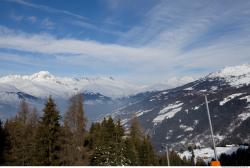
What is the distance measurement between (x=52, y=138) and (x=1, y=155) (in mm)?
10063

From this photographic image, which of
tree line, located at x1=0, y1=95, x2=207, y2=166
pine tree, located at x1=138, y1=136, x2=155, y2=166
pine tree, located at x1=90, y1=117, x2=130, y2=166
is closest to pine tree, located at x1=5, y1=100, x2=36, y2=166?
tree line, located at x1=0, y1=95, x2=207, y2=166

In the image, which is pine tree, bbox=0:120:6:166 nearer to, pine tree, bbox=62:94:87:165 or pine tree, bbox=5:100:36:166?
pine tree, bbox=5:100:36:166

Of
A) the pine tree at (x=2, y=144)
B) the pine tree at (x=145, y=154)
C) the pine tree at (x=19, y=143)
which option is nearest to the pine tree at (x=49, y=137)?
the pine tree at (x=19, y=143)

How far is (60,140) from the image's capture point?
47906 millimetres

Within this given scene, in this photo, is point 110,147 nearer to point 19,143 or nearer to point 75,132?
point 75,132

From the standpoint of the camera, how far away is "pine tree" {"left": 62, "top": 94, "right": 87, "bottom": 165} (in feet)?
162

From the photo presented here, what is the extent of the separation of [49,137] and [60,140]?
1704 mm

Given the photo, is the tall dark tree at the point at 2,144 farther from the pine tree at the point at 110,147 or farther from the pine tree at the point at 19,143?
the pine tree at the point at 110,147

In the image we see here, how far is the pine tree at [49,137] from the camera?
46.1 metres

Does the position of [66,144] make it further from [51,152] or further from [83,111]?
[83,111]

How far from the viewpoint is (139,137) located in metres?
83.2

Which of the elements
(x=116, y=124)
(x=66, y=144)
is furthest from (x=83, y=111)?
(x=116, y=124)

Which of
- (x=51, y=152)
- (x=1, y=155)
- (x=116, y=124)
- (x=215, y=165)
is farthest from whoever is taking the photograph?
(x=116, y=124)

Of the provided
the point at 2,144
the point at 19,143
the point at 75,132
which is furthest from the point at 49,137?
the point at 19,143
